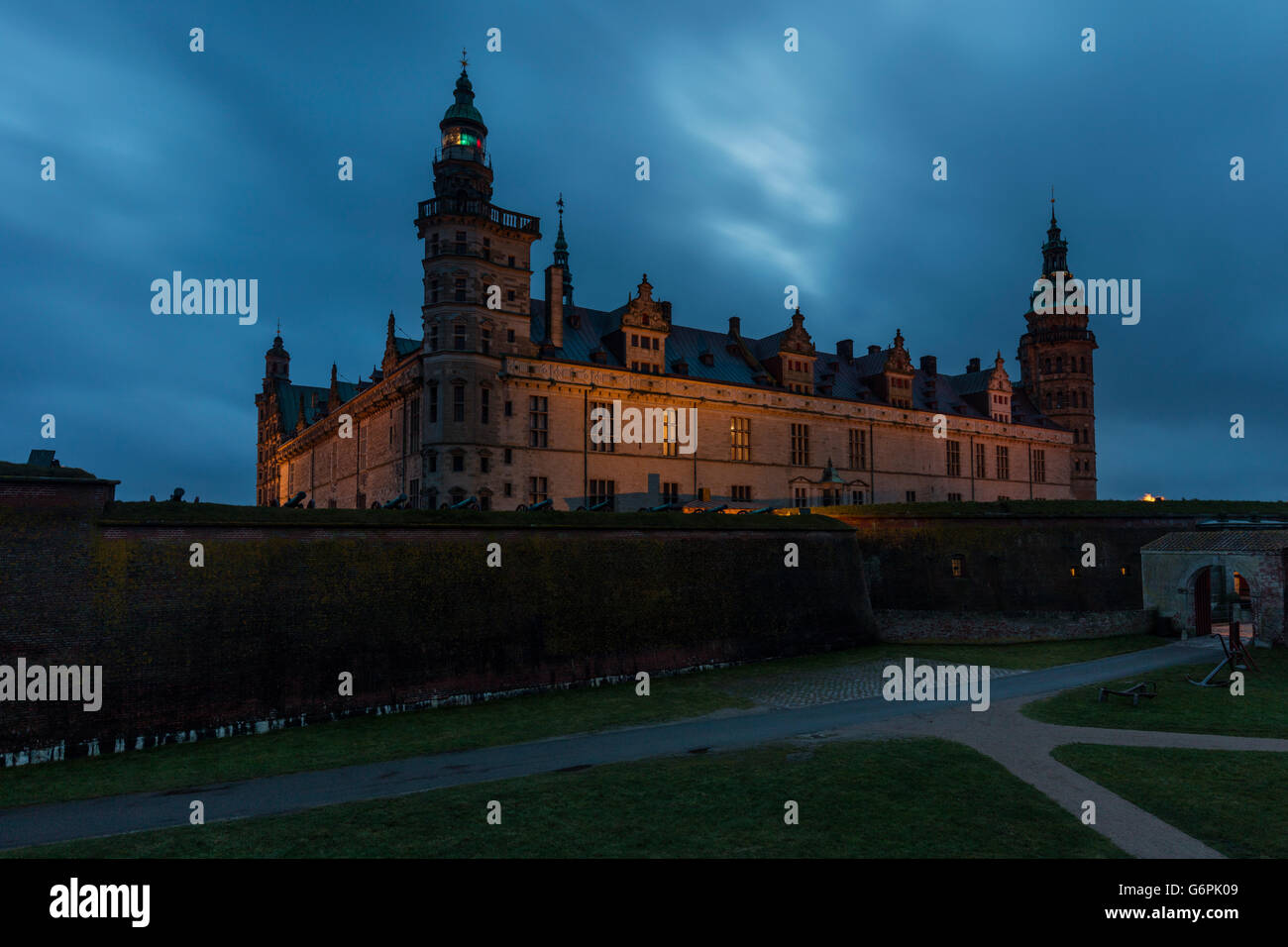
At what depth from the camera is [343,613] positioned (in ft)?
76.4

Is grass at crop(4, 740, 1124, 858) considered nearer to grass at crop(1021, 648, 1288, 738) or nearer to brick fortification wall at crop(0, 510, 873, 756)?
grass at crop(1021, 648, 1288, 738)

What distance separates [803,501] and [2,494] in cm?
4543

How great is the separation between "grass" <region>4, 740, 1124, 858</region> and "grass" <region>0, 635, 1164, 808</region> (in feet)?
15.1

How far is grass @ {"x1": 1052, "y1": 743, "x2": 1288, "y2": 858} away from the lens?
11.3 metres

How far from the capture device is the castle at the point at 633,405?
135 feet

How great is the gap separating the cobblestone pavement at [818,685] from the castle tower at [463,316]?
20293 millimetres

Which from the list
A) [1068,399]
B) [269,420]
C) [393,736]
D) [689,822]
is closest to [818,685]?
[393,736]

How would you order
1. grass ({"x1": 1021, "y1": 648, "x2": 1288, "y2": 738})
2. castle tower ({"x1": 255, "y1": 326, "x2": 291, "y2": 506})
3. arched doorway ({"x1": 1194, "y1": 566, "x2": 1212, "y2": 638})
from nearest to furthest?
grass ({"x1": 1021, "y1": 648, "x2": 1288, "y2": 738}) → arched doorway ({"x1": 1194, "y1": 566, "x2": 1212, "y2": 638}) → castle tower ({"x1": 255, "y1": 326, "x2": 291, "y2": 506})

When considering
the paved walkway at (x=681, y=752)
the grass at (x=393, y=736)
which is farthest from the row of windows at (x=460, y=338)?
the paved walkway at (x=681, y=752)

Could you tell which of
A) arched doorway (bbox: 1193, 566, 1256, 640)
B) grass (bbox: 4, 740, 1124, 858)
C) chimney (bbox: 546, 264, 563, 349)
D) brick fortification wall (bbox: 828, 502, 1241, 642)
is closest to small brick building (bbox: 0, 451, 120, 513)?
grass (bbox: 4, 740, 1124, 858)

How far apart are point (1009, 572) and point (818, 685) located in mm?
17912
